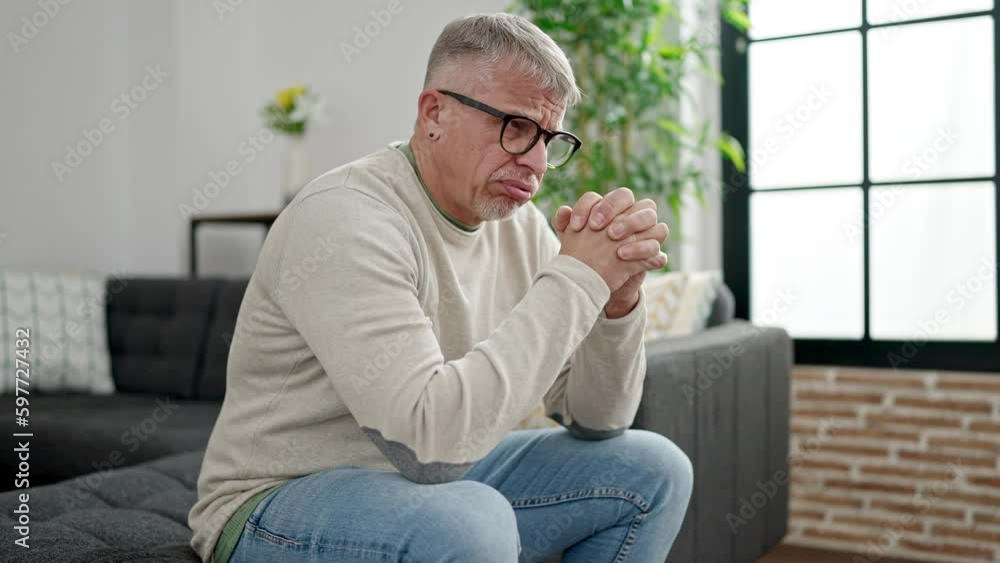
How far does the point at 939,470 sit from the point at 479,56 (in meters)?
2.10

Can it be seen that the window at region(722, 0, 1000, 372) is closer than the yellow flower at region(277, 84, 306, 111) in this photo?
Yes

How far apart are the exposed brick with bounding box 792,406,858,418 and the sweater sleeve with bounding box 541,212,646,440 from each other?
5.27 ft

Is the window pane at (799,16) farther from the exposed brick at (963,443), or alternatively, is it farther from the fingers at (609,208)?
the fingers at (609,208)

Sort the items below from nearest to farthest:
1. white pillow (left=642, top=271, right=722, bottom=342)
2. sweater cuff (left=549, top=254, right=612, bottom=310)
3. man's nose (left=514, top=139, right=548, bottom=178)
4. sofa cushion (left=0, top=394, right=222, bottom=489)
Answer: sweater cuff (left=549, top=254, right=612, bottom=310) → man's nose (left=514, top=139, right=548, bottom=178) → white pillow (left=642, top=271, right=722, bottom=342) → sofa cushion (left=0, top=394, right=222, bottom=489)

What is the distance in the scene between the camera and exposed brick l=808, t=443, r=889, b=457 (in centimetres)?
261

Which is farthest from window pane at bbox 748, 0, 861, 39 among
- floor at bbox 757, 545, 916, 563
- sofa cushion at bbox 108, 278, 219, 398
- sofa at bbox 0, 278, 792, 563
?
sofa cushion at bbox 108, 278, 219, 398

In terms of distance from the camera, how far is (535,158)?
1.14m

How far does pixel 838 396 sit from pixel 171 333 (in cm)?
212

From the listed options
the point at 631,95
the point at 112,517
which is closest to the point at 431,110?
the point at 112,517

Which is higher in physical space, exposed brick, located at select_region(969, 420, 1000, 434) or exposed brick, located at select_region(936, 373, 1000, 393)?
exposed brick, located at select_region(936, 373, 1000, 393)

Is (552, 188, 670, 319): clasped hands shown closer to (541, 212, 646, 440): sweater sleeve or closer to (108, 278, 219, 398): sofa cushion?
(541, 212, 646, 440): sweater sleeve

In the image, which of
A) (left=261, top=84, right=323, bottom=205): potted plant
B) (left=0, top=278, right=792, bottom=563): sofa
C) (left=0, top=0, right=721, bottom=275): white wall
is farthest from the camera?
(left=261, top=84, right=323, bottom=205): potted plant

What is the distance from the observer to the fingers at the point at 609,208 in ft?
3.50

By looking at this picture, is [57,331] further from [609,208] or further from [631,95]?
[609,208]
